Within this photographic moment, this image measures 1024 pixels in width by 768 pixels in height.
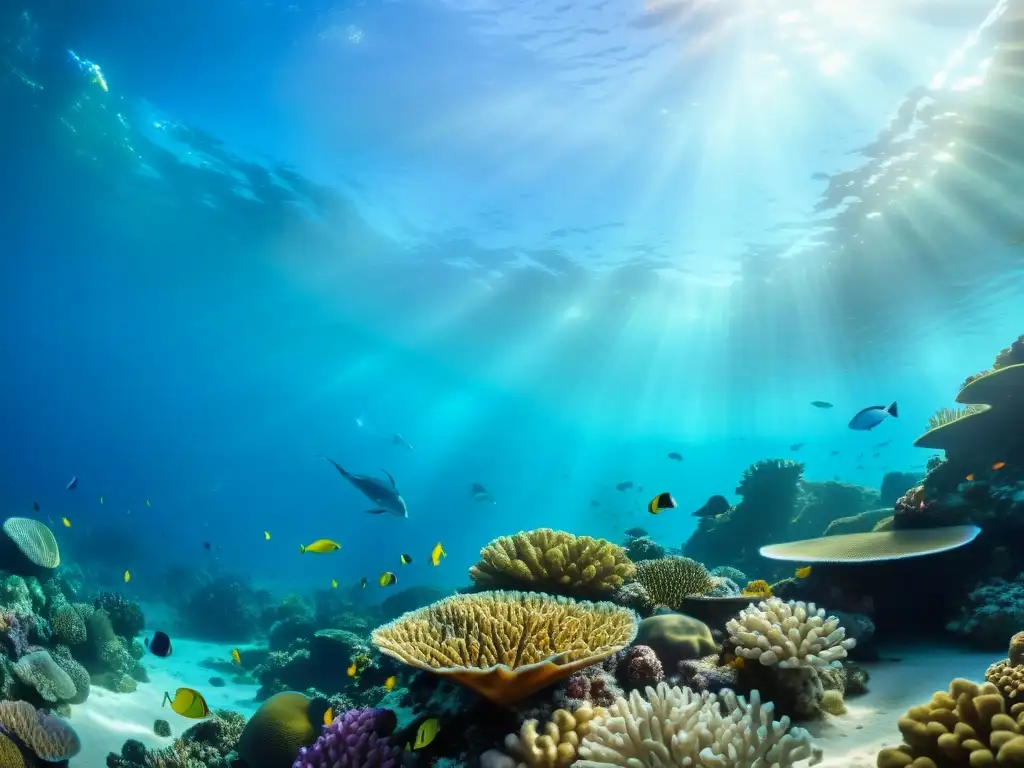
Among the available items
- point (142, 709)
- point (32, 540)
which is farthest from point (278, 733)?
point (32, 540)

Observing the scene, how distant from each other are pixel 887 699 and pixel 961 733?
2083 millimetres

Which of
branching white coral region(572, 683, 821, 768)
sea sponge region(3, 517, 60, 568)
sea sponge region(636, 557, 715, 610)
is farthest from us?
sea sponge region(3, 517, 60, 568)

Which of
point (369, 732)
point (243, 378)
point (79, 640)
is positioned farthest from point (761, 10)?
point (243, 378)

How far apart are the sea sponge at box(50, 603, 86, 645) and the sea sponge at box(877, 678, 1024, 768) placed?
12904mm

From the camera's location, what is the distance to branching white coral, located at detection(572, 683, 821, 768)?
8.51ft

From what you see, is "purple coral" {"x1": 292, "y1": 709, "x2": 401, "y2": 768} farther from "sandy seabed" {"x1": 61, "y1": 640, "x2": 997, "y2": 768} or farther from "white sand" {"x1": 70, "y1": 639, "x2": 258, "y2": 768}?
"white sand" {"x1": 70, "y1": 639, "x2": 258, "y2": 768}

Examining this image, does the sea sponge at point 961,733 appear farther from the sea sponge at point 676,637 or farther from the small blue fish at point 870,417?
the small blue fish at point 870,417

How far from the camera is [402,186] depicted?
22.5 meters

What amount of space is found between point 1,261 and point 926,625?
5114 cm

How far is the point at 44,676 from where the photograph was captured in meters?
7.91

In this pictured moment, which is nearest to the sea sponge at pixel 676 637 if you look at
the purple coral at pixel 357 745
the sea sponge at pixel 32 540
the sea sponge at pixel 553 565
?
the sea sponge at pixel 553 565

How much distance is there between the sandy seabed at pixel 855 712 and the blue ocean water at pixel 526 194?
422 inches

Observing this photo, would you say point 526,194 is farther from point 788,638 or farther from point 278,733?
point 788,638

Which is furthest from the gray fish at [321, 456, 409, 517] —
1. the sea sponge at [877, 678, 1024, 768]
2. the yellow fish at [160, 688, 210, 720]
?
the sea sponge at [877, 678, 1024, 768]
